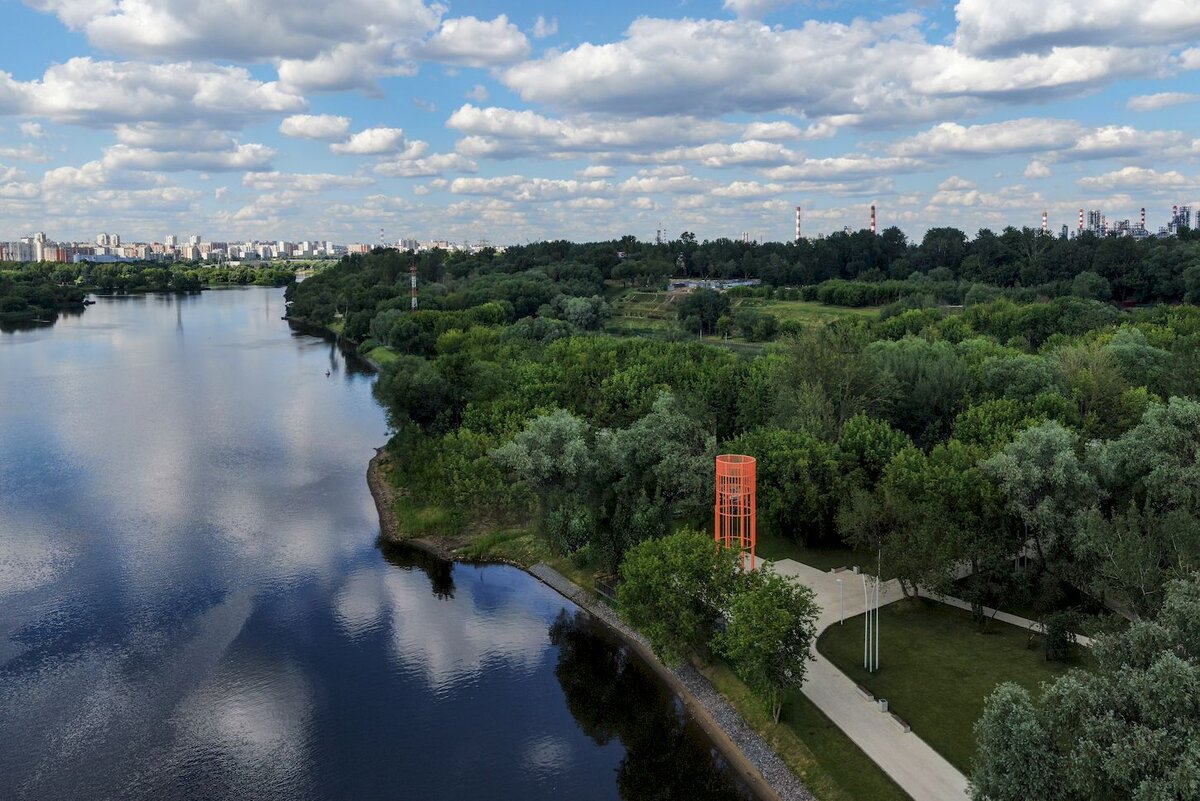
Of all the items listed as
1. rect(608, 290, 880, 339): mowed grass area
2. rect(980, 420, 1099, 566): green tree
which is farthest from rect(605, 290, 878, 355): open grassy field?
rect(980, 420, 1099, 566): green tree

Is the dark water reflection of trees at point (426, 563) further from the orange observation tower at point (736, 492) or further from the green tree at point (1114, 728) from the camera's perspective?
Result: the green tree at point (1114, 728)

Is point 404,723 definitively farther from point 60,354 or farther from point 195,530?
point 60,354

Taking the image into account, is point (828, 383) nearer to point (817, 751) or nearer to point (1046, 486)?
point (1046, 486)

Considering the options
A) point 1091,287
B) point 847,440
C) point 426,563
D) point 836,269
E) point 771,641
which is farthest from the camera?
point 836,269

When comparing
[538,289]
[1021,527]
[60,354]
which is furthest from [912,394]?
[60,354]

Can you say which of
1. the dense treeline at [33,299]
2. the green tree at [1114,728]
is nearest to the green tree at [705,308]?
the green tree at [1114,728]

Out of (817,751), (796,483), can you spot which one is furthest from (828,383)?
(817,751)
